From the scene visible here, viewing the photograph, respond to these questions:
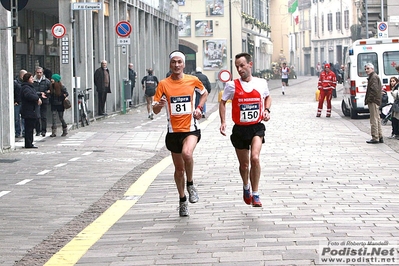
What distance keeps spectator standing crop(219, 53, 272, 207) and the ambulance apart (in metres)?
17.9

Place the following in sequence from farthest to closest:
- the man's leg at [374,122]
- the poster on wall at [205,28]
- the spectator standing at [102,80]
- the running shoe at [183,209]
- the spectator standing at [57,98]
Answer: the poster on wall at [205,28] < the spectator standing at [102,80] < the spectator standing at [57,98] < the man's leg at [374,122] < the running shoe at [183,209]

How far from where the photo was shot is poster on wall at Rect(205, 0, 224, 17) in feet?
213

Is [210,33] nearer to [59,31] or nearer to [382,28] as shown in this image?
[382,28]

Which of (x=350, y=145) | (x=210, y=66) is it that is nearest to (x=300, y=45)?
(x=210, y=66)

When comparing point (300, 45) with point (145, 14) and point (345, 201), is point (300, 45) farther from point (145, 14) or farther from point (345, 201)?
point (345, 201)

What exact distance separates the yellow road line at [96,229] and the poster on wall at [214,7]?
52.4 meters

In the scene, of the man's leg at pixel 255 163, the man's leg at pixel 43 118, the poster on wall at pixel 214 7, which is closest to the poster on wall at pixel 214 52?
the poster on wall at pixel 214 7

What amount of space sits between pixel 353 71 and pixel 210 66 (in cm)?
3702

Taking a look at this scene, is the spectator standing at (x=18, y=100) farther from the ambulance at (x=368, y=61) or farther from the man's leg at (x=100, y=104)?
the ambulance at (x=368, y=61)

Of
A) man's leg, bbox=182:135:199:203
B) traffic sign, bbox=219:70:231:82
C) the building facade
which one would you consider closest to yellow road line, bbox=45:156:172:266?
man's leg, bbox=182:135:199:203

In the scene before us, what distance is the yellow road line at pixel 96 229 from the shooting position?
7570mm

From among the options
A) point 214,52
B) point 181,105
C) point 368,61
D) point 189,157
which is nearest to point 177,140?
point 189,157

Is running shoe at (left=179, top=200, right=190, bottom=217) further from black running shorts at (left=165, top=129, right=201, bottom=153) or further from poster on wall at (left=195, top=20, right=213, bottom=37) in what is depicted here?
poster on wall at (left=195, top=20, right=213, bottom=37)

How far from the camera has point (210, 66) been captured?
6475 centimetres
